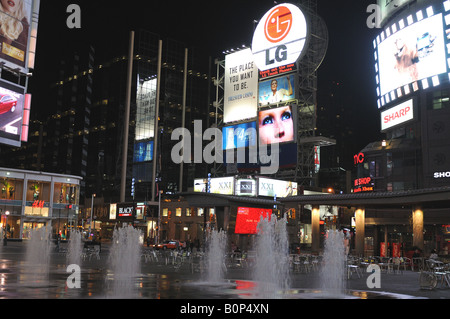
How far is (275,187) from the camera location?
6406 cm

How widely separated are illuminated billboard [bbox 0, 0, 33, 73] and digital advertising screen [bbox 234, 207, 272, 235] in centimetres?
2329

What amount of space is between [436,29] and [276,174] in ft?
87.2

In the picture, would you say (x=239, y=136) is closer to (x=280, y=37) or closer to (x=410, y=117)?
(x=280, y=37)

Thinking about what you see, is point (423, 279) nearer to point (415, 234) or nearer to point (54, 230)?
point (415, 234)

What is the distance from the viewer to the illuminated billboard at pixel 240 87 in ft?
217

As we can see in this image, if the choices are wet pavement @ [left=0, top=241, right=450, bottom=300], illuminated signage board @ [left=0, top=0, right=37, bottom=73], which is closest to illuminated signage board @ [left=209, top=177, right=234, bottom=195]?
illuminated signage board @ [left=0, top=0, right=37, bottom=73]

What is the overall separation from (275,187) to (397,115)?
1800 cm

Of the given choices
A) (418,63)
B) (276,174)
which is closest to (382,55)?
(418,63)

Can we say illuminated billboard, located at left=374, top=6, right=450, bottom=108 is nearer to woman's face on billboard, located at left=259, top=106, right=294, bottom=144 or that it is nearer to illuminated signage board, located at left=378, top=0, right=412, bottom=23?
illuminated signage board, located at left=378, top=0, right=412, bottom=23

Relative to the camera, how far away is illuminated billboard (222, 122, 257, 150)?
65062 mm

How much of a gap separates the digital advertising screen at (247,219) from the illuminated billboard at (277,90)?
17.8 meters

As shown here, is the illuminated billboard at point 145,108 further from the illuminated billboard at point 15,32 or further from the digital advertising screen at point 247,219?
the illuminated billboard at point 15,32

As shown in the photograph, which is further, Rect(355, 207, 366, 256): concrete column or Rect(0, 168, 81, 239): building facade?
Rect(0, 168, 81, 239): building facade

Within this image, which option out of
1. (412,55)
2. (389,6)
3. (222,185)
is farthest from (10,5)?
(389,6)
